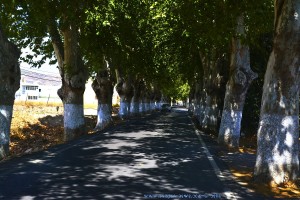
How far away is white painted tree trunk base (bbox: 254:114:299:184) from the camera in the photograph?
8891mm

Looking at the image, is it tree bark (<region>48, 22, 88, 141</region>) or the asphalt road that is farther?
tree bark (<region>48, 22, 88, 141</region>)

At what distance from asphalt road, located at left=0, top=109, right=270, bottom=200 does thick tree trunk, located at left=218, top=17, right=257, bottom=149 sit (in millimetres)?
3400

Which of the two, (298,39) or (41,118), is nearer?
(298,39)

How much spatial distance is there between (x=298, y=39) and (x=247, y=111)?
1841cm

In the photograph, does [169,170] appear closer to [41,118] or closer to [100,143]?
[100,143]

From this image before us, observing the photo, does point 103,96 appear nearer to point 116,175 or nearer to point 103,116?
point 103,116

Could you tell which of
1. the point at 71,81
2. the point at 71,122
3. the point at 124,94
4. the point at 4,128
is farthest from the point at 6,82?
the point at 124,94

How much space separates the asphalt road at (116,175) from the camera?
7594 millimetres

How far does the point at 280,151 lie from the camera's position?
8945 millimetres

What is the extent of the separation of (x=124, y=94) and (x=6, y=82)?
81.6ft

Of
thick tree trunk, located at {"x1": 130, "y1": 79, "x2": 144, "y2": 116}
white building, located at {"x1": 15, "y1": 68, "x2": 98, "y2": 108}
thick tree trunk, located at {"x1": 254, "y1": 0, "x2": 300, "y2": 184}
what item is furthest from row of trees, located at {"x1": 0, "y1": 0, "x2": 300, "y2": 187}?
white building, located at {"x1": 15, "y1": 68, "x2": 98, "y2": 108}

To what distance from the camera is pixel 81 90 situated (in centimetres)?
1894

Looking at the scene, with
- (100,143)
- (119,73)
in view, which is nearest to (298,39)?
(100,143)

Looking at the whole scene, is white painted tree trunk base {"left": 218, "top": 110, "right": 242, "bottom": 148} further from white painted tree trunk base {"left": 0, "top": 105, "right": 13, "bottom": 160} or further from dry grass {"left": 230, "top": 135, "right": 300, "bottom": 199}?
white painted tree trunk base {"left": 0, "top": 105, "right": 13, "bottom": 160}
